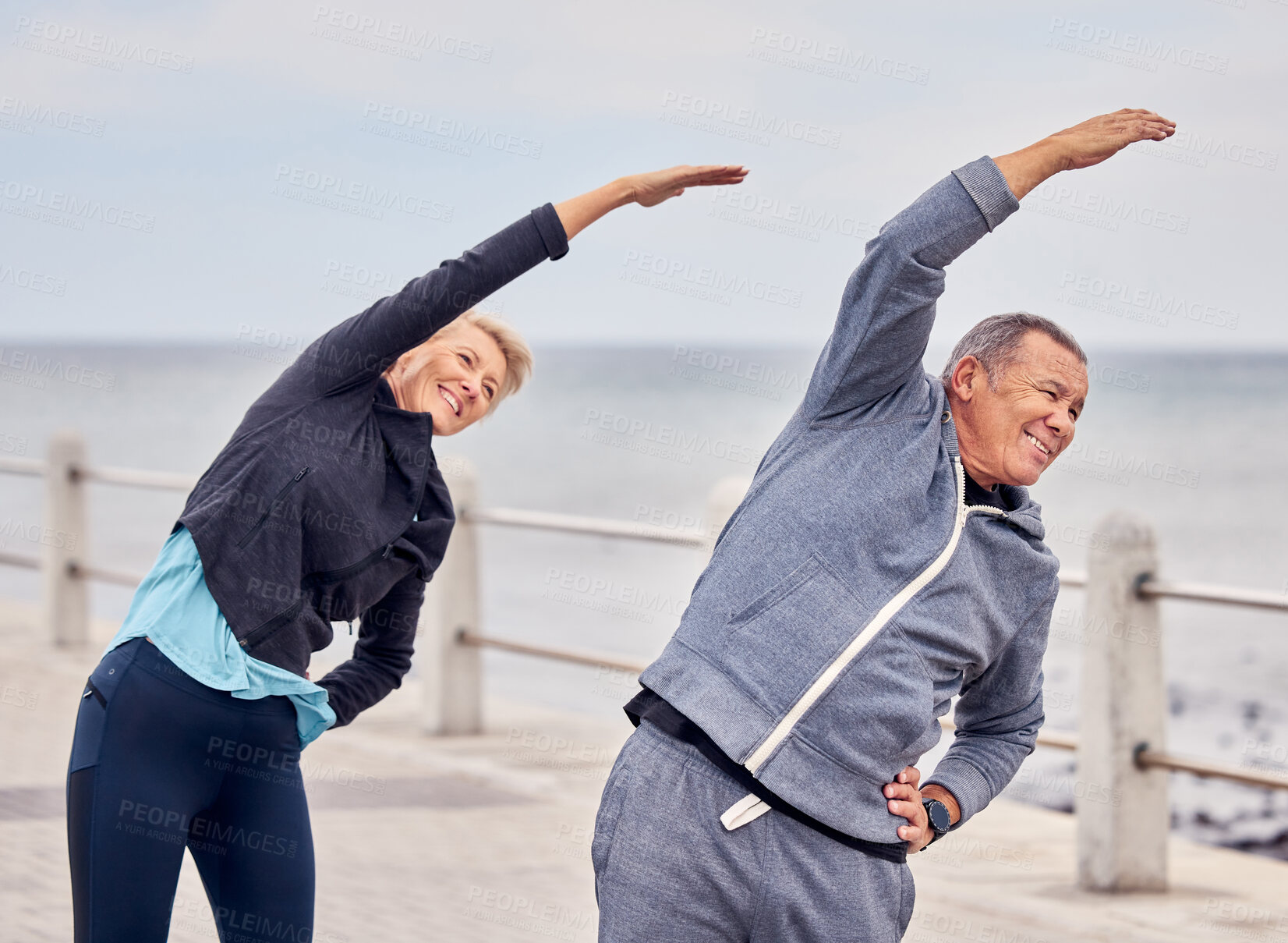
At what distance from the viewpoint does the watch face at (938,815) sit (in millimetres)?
2277

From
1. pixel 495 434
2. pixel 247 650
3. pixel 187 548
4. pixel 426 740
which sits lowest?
pixel 495 434

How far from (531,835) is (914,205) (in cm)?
445

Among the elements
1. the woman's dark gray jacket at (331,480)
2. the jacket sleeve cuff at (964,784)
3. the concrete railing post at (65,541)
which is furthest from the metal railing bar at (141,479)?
the jacket sleeve cuff at (964,784)

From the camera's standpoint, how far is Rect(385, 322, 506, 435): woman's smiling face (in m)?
2.95

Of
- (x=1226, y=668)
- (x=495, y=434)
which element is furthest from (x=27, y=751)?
(x=495, y=434)

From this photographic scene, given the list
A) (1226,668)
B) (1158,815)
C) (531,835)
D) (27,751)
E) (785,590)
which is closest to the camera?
(785,590)

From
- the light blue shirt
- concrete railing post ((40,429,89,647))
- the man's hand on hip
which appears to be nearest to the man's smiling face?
the man's hand on hip

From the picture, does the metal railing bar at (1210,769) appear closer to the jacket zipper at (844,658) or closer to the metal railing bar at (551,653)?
the metal railing bar at (551,653)

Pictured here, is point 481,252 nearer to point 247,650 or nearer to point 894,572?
point 247,650

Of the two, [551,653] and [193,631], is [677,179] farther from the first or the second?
[551,653]

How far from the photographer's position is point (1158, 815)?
17.7 feet

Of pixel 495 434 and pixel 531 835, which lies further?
pixel 495 434

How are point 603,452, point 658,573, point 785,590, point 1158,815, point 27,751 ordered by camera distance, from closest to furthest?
point 785,590, point 1158,815, point 27,751, point 658,573, point 603,452

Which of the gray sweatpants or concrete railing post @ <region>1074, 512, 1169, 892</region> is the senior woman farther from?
concrete railing post @ <region>1074, 512, 1169, 892</region>
